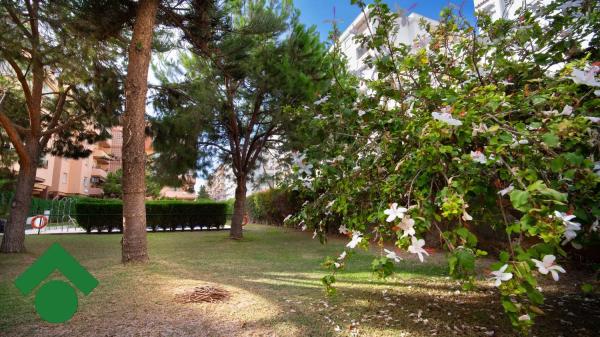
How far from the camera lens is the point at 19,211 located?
672 cm

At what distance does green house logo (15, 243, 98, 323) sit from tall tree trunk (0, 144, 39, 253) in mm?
6933

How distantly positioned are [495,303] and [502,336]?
0.98 m

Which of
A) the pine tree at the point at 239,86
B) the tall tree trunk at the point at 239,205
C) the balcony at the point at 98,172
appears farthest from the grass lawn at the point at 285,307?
the balcony at the point at 98,172

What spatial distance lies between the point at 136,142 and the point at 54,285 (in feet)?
13.0

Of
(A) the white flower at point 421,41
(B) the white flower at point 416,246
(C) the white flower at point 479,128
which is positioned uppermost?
(A) the white flower at point 421,41

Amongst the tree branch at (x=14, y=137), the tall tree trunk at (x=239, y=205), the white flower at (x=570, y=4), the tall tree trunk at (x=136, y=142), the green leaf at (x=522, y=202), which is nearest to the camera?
the green leaf at (x=522, y=202)

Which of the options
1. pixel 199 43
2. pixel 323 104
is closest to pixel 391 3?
pixel 323 104

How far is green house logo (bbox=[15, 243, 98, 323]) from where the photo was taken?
1.44 m

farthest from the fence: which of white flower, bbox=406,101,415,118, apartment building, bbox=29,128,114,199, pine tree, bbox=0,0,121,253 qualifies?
white flower, bbox=406,101,415,118

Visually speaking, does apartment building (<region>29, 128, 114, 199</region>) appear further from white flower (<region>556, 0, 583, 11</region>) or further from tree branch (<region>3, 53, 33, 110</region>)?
white flower (<region>556, 0, 583, 11</region>)

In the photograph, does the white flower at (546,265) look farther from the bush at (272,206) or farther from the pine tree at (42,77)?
the bush at (272,206)

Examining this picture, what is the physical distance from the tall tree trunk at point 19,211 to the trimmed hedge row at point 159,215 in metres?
6.04

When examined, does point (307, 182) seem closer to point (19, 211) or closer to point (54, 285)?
point (54, 285)

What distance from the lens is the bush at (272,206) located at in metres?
14.1
